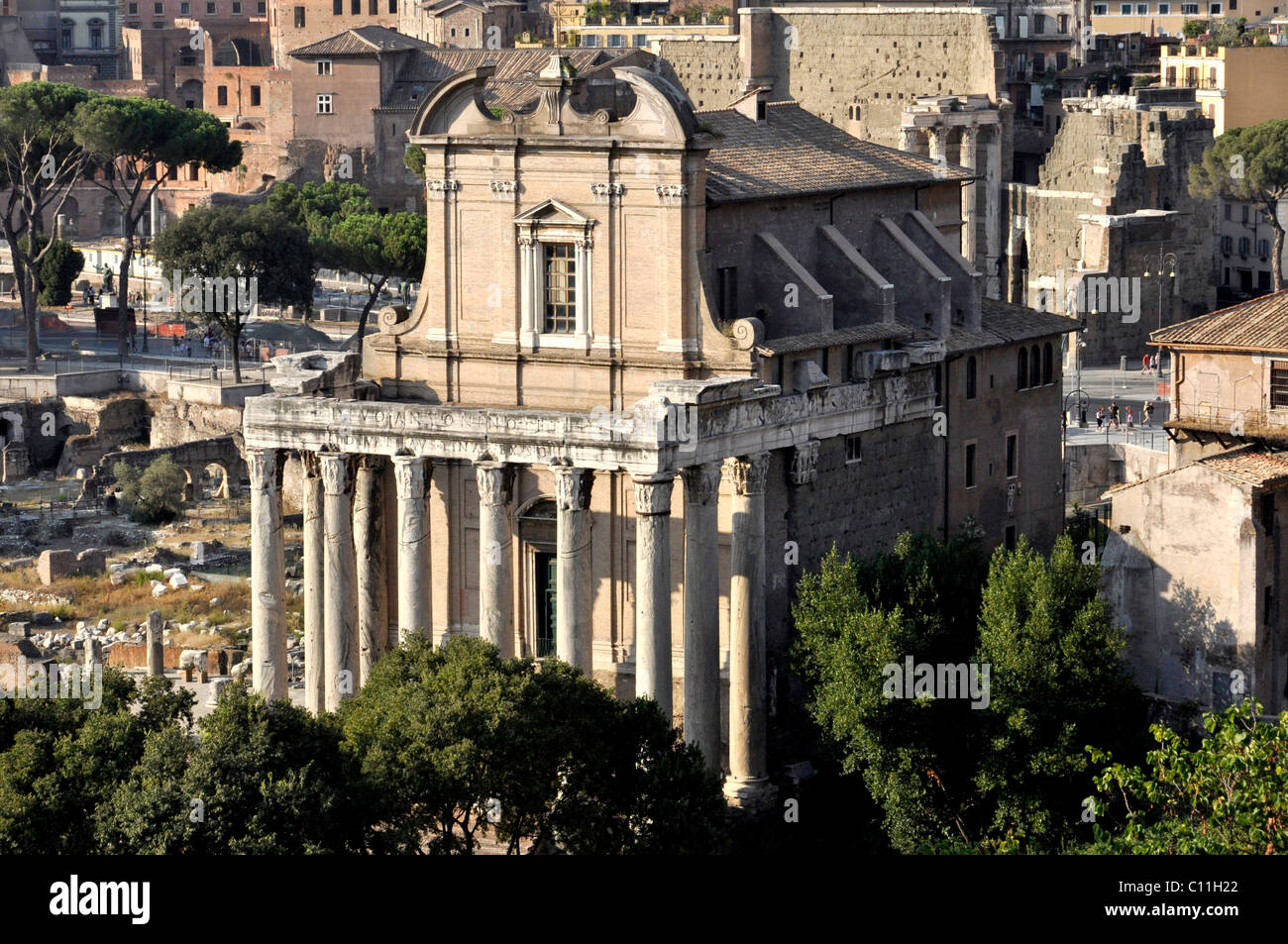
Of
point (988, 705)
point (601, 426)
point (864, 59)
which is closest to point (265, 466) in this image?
point (601, 426)

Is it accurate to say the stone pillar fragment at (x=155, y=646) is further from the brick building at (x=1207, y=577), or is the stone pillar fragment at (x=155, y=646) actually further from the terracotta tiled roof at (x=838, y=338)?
the brick building at (x=1207, y=577)

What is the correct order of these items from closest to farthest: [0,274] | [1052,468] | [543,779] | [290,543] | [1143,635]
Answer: [543,779], [1143,635], [1052,468], [290,543], [0,274]

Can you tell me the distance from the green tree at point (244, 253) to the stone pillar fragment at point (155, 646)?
1590 inches

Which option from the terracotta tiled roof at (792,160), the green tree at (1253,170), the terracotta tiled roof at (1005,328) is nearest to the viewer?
the terracotta tiled roof at (792,160)

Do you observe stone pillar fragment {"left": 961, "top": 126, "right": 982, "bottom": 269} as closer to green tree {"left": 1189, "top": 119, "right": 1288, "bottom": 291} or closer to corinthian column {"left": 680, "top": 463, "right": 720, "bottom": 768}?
green tree {"left": 1189, "top": 119, "right": 1288, "bottom": 291}

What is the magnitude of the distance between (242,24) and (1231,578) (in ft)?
462

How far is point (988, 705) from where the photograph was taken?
56.0 m

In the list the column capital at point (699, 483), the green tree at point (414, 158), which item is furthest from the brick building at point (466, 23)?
the column capital at point (699, 483)

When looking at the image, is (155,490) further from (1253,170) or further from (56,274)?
(1253,170)

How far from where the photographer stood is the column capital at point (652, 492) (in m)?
55.5

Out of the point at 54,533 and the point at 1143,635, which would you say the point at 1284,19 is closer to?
the point at 54,533

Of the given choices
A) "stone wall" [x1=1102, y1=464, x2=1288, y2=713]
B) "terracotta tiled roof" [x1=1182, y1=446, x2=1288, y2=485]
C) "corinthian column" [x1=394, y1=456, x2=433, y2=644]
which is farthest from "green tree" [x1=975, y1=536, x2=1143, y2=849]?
"corinthian column" [x1=394, y1=456, x2=433, y2=644]
